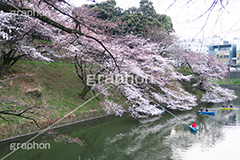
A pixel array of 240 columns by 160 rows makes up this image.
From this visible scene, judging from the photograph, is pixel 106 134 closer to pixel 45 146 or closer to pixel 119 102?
pixel 45 146

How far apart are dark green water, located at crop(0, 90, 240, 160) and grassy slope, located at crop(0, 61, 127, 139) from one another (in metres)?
1.19

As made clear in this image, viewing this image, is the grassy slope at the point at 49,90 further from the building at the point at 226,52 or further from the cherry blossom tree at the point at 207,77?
the building at the point at 226,52

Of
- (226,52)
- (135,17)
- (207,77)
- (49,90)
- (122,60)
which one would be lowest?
(49,90)

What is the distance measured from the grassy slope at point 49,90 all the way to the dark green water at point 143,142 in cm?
119

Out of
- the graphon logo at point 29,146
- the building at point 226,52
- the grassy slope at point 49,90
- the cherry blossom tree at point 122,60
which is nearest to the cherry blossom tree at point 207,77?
the cherry blossom tree at point 122,60

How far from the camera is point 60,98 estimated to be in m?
11.1

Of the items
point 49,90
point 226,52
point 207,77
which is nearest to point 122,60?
point 49,90

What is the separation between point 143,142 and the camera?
860cm

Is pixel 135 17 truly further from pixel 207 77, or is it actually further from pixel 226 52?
pixel 226 52

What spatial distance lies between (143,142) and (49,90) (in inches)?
254

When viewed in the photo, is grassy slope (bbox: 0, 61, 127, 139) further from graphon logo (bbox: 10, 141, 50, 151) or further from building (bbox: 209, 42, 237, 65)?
building (bbox: 209, 42, 237, 65)

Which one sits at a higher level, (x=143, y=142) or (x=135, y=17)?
(x=135, y=17)

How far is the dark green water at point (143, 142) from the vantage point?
7.00m

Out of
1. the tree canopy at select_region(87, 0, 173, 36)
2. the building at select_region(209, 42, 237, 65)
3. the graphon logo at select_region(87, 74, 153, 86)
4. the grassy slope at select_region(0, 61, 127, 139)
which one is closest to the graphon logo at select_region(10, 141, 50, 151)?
the grassy slope at select_region(0, 61, 127, 139)
